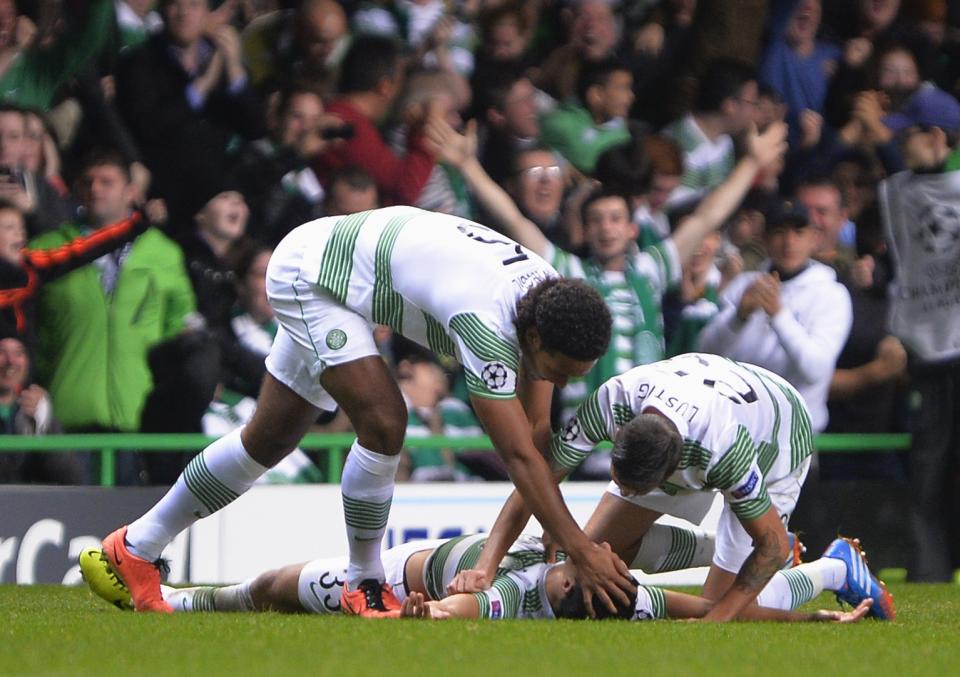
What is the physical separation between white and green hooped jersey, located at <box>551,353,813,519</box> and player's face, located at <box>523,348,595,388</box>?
1.76 ft

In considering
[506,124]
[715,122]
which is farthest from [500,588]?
[715,122]

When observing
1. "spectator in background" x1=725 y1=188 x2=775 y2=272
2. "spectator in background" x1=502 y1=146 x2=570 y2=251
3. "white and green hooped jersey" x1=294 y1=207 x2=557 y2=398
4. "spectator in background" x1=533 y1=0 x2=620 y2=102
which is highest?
"white and green hooped jersey" x1=294 y1=207 x2=557 y2=398

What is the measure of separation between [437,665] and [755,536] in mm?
1792

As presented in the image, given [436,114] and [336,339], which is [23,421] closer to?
[436,114]

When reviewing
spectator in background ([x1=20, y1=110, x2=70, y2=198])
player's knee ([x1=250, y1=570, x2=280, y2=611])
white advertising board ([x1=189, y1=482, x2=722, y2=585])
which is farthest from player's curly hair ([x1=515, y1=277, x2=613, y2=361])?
spectator in background ([x1=20, y1=110, x2=70, y2=198])

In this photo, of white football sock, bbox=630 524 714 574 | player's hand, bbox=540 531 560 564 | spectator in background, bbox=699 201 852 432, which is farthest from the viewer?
spectator in background, bbox=699 201 852 432

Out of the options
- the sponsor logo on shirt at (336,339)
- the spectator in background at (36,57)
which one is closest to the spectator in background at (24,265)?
the spectator in background at (36,57)

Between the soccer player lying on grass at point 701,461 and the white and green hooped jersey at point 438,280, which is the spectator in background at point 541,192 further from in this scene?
the white and green hooped jersey at point 438,280

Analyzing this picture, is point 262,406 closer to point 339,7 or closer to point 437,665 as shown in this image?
point 437,665

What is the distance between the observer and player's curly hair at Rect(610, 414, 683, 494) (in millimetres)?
6055

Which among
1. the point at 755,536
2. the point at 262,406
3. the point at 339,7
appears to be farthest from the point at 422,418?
the point at 755,536

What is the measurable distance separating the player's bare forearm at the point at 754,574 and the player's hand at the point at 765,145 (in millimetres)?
5477

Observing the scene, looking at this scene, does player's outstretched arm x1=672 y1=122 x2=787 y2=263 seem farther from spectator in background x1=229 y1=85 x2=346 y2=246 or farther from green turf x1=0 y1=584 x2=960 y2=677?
green turf x1=0 y1=584 x2=960 y2=677

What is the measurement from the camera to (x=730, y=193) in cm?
1127
